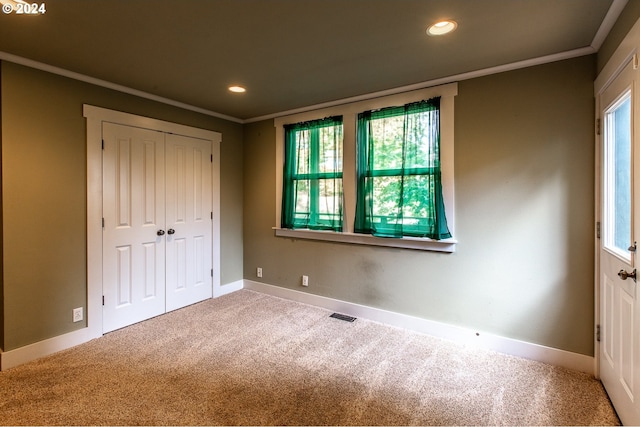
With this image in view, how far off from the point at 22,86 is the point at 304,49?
227 centimetres

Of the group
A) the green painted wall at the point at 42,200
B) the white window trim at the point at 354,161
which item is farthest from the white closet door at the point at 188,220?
the white window trim at the point at 354,161

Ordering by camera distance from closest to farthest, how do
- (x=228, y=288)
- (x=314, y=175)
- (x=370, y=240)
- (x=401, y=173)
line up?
(x=401, y=173), (x=370, y=240), (x=314, y=175), (x=228, y=288)

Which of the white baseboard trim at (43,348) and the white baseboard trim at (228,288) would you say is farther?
the white baseboard trim at (228,288)

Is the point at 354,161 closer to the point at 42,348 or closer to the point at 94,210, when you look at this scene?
the point at 94,210

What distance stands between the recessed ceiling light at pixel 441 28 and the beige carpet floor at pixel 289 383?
242 cm

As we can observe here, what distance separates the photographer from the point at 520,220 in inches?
98.3

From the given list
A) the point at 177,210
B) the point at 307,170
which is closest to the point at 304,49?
the point at 307,170

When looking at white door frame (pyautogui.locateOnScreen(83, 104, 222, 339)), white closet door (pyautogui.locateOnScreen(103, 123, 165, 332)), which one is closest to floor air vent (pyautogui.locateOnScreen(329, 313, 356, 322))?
white closet door (pyautogui.locateOnScreen(103, 123, 165, 332))

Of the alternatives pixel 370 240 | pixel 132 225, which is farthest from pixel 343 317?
A: pixel 132 225

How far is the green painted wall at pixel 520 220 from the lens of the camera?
7.52 feet

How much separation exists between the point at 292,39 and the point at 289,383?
7.93ft

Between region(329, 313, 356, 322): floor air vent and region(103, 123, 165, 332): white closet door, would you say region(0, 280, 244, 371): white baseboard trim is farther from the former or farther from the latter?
region(329, 313, 356, 322): floor air vent

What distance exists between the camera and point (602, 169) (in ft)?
6.89

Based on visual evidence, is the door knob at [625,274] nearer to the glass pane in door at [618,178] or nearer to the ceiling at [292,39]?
the glass pane in door at [618,178]
